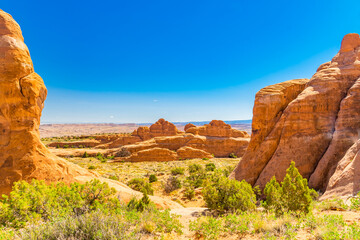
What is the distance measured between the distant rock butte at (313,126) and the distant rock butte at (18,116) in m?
14.5

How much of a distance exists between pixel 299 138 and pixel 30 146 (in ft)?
59.0

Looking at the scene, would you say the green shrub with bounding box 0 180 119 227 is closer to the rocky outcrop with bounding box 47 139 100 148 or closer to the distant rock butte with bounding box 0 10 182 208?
the distant rock butte with bounding box 0 10 182 208

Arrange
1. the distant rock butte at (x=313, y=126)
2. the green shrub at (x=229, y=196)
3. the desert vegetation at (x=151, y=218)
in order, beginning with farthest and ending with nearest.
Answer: the distant rock butte at (x=313, y=126)
the green shrub at (x=229, y=196)
the desert vegetation at (x=151, y=218)

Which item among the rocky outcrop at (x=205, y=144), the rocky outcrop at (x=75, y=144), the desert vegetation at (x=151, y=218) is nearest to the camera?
the desert vegetation at (x=151, y=218)

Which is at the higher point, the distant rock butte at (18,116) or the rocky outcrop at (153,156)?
the distant rock butte at (18,116)

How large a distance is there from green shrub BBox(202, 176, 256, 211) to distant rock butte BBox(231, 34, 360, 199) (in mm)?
4759

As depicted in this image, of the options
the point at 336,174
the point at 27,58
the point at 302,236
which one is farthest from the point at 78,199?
the point at 336,174

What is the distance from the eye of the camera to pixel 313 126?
1464cm

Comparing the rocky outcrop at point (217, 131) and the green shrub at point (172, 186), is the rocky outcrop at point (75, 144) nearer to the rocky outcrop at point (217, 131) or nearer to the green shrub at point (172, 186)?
the rocky outcrop at point (217, 131)

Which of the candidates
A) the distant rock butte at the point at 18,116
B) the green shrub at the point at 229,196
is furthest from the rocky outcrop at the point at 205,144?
the green shrub at the point at 229,196

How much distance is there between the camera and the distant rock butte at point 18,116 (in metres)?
10.1

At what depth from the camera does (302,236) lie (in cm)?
606

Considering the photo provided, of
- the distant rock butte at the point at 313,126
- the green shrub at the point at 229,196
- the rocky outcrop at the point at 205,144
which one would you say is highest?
the distant rock butte at the point at 313,126

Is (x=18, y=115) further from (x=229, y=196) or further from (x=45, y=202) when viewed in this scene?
(x=229, y=196)
